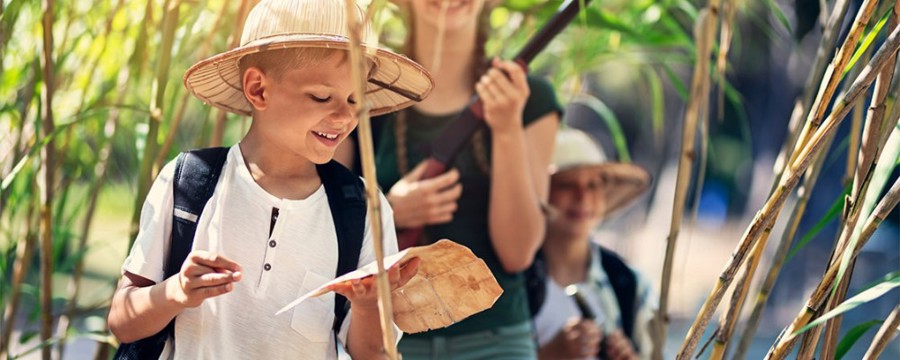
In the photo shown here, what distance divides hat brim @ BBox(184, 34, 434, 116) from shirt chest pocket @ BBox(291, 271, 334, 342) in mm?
167

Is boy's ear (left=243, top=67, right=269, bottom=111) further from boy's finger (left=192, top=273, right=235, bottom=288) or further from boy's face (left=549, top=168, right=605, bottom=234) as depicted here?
boy's face (left=549, top=168, right=605, bottom=234)

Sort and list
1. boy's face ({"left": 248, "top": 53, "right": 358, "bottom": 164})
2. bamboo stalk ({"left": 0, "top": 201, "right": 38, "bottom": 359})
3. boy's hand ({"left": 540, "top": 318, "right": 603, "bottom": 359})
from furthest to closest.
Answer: boy's hand ({"left": 540, "top": 318, "right": 603, "bottom": 359}), bamboo stalk ({"left": 0, "top": 201, "right": 38, "bottom": 359}), boy's face ({"left": 248, "top": 53, "right": 358, "bottom": 164})

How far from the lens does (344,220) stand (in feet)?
3.15

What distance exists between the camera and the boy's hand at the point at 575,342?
7.25 feet

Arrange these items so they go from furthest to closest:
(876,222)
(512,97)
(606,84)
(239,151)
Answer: (606,84), (512,97), (239,151), (876,222)

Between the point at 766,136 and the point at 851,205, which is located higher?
the point at 766,136

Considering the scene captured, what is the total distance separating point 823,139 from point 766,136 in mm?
9249

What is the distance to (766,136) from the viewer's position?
9.82 meters

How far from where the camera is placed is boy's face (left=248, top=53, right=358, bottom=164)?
3.00ft

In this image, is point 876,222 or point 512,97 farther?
point 512,97

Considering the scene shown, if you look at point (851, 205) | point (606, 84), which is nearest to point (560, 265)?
point (851, 205)

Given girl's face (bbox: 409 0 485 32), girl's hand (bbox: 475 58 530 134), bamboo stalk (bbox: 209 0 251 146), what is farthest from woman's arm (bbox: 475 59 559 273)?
bamboo stalk (bbox: 209 0 251 146)

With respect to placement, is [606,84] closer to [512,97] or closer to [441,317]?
[512,97]

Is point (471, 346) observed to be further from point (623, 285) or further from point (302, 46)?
point (623, 285)
